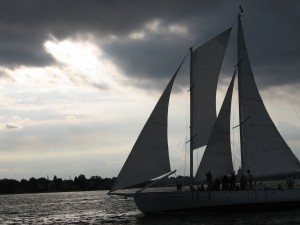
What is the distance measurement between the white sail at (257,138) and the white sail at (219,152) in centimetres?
152

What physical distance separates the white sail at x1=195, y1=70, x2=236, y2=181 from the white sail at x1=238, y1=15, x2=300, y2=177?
152cm

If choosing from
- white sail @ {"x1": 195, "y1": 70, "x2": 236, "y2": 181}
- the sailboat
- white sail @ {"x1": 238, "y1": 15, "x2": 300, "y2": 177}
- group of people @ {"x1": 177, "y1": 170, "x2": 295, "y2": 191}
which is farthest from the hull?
white sail @ {"x1": 238, "y1": 15, "x2": 300, "y2": 177}

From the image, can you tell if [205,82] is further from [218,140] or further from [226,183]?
[226,183]

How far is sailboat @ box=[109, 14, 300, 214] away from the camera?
37.6 m

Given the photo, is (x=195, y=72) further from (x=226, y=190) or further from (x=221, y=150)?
(x=226, y=190)

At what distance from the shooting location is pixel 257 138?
40656 millimetres

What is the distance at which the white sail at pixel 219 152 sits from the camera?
3884 centimetres

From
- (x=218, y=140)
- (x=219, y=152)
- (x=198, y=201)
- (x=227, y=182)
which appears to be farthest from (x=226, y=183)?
(x=218, y=140)

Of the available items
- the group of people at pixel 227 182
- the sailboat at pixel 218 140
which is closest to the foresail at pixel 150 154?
the sailboat at pixel 218 140

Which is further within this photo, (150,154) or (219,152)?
(219,152)

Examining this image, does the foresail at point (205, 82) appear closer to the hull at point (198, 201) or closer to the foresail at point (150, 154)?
the foresail at point (150, 154)

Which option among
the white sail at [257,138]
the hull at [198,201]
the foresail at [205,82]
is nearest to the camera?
the hull at [198,201]

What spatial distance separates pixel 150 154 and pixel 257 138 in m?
10.2

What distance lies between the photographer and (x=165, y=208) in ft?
124
